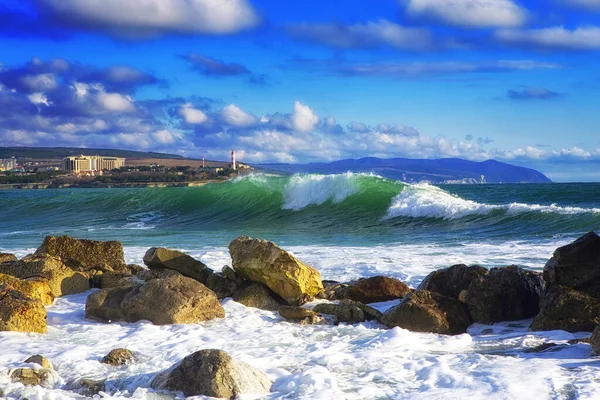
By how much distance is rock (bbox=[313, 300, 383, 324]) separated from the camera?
25.6ft

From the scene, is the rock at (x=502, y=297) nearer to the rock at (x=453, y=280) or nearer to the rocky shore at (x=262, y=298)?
the rocky shore at (x=262, y=298)

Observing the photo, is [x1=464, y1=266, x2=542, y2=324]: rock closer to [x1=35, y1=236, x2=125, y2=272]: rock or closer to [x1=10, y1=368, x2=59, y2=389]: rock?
[x1=10, y1=368, x2=59, y2=389]: rock

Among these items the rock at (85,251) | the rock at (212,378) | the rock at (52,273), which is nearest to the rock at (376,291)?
the rock at (52,273)

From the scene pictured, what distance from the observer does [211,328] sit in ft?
24.9

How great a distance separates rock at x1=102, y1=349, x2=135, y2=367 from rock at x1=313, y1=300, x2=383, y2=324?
243 centimetres

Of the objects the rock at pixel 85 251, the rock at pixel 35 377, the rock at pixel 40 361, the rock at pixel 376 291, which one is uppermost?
the rock at pixel 85 251

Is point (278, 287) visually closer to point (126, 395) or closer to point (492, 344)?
point (492, 344)

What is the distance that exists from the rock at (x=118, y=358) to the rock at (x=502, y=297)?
3576 millimetres

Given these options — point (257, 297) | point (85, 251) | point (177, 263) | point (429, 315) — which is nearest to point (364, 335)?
point (429, 315)

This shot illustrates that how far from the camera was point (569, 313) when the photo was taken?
717 cm

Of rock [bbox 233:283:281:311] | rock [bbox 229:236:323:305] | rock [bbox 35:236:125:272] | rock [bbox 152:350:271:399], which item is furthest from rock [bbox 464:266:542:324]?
rock [bbox 35:236:125:272]

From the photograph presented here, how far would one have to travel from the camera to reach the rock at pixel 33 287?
26.2ft

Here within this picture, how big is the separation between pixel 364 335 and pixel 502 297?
169 centimetres

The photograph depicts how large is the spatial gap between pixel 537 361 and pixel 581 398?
40.0 inches
